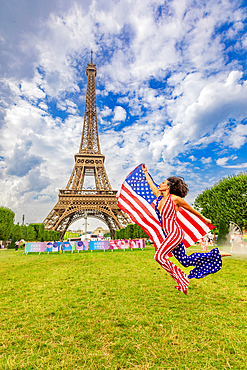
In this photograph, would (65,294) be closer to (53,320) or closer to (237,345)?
(53,320)

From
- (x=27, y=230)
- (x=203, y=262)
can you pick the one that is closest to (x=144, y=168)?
(x=203, y=262)

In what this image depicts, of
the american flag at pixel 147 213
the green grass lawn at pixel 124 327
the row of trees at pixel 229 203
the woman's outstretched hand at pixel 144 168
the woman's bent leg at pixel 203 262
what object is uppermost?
the row of trees at pixel 229 203

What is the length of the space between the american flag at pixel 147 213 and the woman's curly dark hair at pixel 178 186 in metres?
0.35

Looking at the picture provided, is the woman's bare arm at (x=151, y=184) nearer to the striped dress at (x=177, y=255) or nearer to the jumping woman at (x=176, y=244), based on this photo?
the jumping woman at (x=176, y=244)

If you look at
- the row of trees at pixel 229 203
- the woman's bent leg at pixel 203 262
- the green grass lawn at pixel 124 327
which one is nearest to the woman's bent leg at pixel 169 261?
the woman's bent leg at pixel 203 262

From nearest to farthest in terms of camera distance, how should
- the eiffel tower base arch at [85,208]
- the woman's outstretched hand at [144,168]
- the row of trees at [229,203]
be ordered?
1. the woman's outstretched hand at [144,168]
2. the row of trees at [229,203]
3. the eiffel tower base arch at [85,208]

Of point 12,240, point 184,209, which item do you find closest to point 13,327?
point 184,209

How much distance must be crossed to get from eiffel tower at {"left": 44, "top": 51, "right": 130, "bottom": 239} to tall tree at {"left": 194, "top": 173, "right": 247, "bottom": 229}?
533 inches

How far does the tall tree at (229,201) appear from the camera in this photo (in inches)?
955

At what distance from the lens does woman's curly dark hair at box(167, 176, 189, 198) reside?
318 cm

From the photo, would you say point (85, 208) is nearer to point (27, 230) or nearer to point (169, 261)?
point (27, 230)

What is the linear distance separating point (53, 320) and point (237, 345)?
3408 mm

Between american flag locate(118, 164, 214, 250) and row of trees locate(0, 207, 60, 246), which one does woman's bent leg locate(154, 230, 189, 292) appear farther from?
row of trees locate(0, 207, 60, 246)

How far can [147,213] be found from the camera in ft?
11.9
